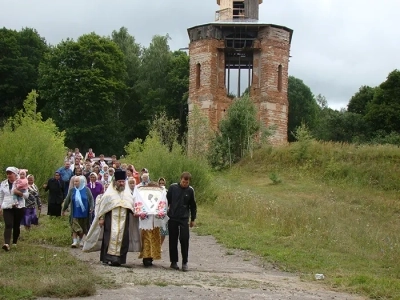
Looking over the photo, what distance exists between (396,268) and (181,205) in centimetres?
470

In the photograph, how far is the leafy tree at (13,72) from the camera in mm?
53781

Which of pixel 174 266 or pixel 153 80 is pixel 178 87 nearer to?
pixel 153 80

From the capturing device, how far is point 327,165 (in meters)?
34.8

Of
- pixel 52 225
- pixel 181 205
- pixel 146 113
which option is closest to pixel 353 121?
pixel 146 113

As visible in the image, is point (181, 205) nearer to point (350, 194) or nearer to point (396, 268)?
point (396, 268)

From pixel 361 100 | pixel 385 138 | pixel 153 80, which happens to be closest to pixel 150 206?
pixel 385 138

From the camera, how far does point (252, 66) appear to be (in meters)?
47.7

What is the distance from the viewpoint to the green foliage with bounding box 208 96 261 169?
39.2 metres

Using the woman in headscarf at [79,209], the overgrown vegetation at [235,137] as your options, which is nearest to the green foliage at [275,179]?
the overgrown vegetation at [235,137]

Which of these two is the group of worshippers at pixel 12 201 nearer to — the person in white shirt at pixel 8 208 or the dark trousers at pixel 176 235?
the person in white shirt at pixel 8 208

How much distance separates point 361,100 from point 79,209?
53.1 meters

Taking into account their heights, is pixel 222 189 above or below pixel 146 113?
below

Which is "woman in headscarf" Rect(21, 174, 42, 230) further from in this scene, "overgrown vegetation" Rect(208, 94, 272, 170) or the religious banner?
"overgrown vegetation" Rect(208, 94, 272, 170)

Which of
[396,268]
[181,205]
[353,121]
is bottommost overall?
[396,268]
